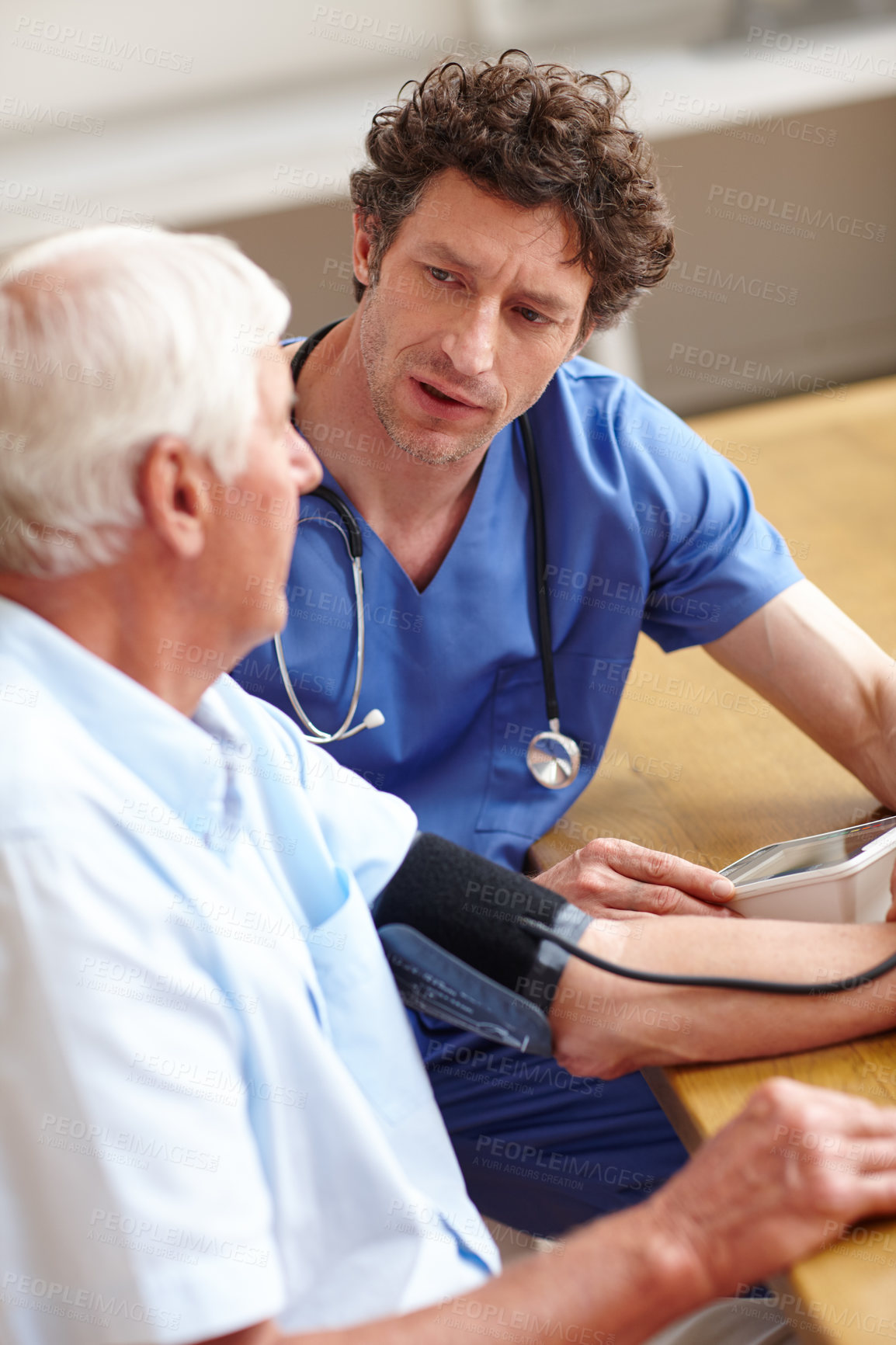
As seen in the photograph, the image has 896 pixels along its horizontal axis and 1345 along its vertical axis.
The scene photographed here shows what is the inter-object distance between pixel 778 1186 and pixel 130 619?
525 mm

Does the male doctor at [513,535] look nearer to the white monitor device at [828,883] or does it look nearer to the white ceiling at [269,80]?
the white monitor device at [828,883]

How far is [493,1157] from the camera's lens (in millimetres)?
1174

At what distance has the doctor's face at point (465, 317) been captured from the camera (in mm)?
1122

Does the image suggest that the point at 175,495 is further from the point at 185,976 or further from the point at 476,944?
the point at 476,944

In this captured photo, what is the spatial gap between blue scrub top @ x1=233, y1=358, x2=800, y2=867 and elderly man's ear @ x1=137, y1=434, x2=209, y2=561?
1.57 feet

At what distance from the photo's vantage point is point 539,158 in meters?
1.11

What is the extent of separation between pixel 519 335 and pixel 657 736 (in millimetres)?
475

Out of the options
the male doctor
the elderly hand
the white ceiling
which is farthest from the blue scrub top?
the white ceiling

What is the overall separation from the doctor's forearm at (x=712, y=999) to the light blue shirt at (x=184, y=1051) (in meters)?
0.14

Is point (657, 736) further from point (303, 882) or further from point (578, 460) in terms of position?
point (303, 882)

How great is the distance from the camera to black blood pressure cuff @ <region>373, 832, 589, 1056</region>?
872mm

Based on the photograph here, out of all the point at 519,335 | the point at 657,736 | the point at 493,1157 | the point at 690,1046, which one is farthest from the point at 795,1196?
the point at 519,335

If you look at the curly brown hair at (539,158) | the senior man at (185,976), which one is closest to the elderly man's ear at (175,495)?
the senior man at (185,976)

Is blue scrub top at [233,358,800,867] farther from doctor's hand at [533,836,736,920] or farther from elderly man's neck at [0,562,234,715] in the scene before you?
elderly man's neck at [0,562,234,715]
